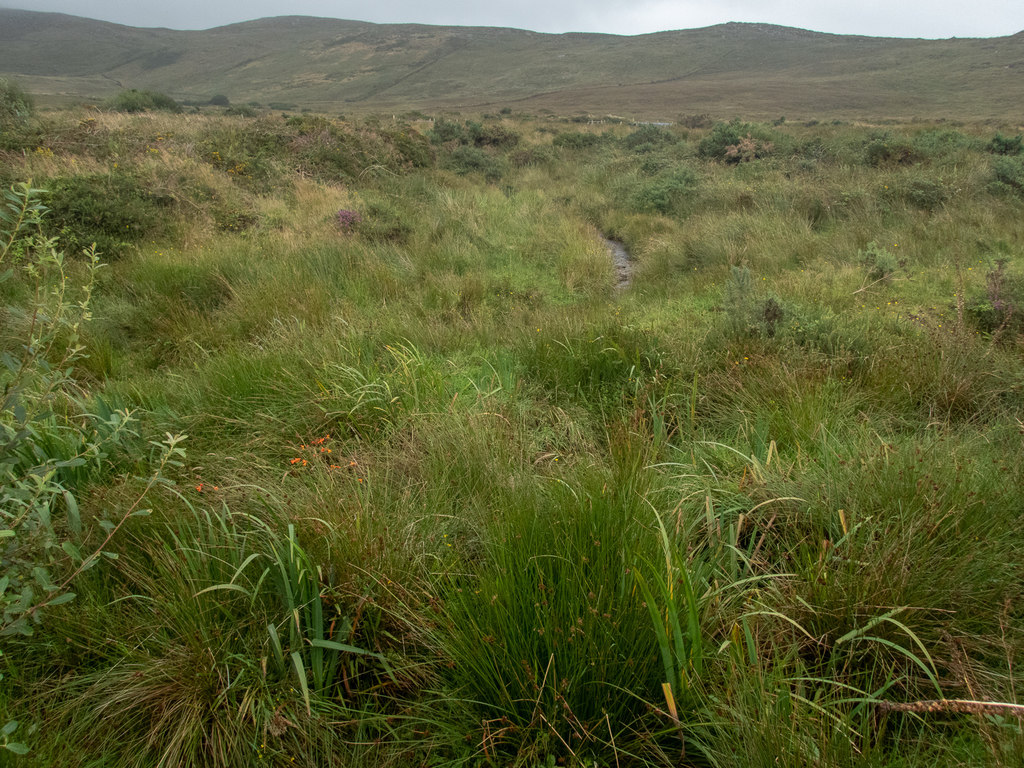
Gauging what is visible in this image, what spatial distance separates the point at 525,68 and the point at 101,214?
90.4 metres

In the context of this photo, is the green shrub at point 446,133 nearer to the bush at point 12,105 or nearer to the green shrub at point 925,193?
the bush at point 12,105

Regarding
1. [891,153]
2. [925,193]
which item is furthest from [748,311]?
[891,153]

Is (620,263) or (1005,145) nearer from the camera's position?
(620,263)

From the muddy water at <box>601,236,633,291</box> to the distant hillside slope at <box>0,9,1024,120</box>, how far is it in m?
37.9

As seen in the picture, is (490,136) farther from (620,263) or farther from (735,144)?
(620,263)

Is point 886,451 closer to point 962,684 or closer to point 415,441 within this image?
point 962,684

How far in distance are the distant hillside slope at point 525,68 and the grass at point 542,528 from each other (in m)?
42.6

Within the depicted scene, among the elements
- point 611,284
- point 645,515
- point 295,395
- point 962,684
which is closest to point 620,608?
point 645,515

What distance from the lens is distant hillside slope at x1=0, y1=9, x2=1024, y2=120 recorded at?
162 feet

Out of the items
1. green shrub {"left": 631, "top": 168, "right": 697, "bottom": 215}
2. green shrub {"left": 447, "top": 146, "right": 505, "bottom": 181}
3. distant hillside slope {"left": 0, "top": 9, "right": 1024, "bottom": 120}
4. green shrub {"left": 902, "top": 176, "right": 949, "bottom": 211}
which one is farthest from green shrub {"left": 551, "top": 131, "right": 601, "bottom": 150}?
distant hillside slope {"left": 0, "top": 9, "right": 1024, "bottom": 120}

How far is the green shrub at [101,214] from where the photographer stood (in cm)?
658

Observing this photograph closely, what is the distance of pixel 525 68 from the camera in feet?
275

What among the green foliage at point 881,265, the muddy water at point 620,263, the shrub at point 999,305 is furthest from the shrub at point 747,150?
the shrub at point 999,305

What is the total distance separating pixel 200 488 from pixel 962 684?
8.56 ft
